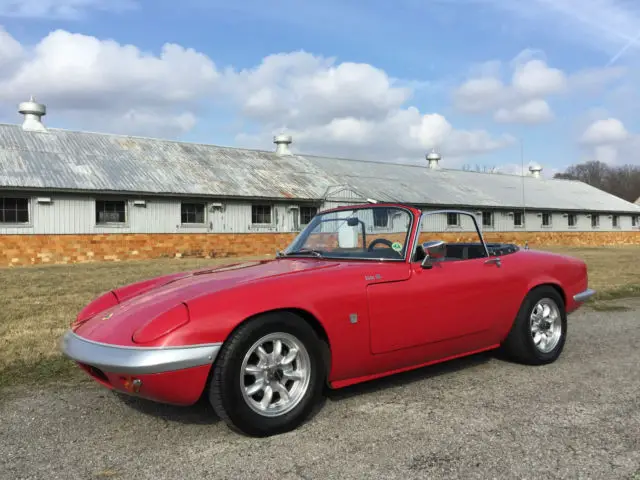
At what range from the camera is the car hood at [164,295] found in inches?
122

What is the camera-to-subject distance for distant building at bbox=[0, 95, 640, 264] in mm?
18094

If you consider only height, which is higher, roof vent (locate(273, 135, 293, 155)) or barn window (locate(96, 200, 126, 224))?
roof vent (locate(273, 135, 293, 155))

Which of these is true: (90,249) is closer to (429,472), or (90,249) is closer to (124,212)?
(124,212)

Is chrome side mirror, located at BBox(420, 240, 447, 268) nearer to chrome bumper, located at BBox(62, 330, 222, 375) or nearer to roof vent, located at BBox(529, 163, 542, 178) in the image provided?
chrome bumper, located at BBox(62, 330, 222, 375)

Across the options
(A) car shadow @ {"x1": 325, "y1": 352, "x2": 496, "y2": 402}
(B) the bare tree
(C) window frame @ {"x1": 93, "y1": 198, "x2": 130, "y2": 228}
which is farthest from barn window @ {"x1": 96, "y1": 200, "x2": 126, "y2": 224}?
(B) the bare tree

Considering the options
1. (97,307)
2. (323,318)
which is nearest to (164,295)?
(97,307)

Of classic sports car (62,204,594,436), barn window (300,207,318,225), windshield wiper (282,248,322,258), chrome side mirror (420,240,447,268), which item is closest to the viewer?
classic sports car (62,204,594,436)

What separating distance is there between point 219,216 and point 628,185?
295 feet

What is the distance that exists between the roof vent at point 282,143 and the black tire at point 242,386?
26878 millimetres

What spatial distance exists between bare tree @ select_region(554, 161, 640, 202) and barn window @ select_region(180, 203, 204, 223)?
272ft

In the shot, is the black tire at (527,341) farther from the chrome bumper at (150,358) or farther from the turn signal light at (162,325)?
the turn signal light at (162,325)

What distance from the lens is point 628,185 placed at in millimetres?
90438

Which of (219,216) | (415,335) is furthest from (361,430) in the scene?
(219,216)

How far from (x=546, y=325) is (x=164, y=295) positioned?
346 cm
